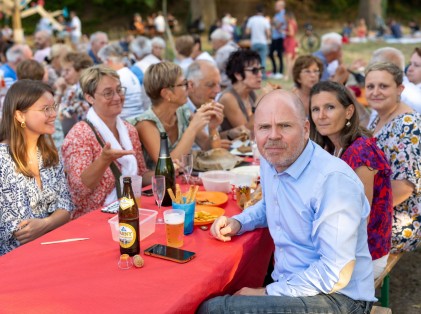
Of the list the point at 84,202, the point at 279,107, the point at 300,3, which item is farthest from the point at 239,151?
the point at 300,3

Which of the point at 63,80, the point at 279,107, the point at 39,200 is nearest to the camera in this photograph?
the point at 279,107

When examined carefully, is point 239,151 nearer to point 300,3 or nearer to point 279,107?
point 279,107

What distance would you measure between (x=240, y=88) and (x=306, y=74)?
0.67 meters

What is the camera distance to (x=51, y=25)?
808 inches

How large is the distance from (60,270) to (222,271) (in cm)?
60

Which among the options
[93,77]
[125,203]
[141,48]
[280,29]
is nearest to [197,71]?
[93,77]

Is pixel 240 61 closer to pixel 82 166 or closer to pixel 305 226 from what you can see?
pixel 82 166

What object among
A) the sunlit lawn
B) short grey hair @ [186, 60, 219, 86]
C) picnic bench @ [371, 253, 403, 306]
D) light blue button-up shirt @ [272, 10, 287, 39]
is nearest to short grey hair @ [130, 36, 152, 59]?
short grey hair @ [186, 60, 219, 86]

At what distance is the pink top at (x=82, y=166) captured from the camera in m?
3.00

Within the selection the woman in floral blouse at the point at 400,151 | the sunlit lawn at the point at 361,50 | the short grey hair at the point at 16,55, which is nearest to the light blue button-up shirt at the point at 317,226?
the woman in floral blouse at the point at 400,151

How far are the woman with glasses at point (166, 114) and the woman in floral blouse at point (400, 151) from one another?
1.11m

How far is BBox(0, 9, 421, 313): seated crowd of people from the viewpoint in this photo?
6.31ft

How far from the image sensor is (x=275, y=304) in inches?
73.4

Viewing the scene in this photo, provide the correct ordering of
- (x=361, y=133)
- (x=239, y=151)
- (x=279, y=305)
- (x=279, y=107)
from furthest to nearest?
(x=239, y=151) → (x=361, y=133) → (x=279, y=107) → (x=279, y=305)
